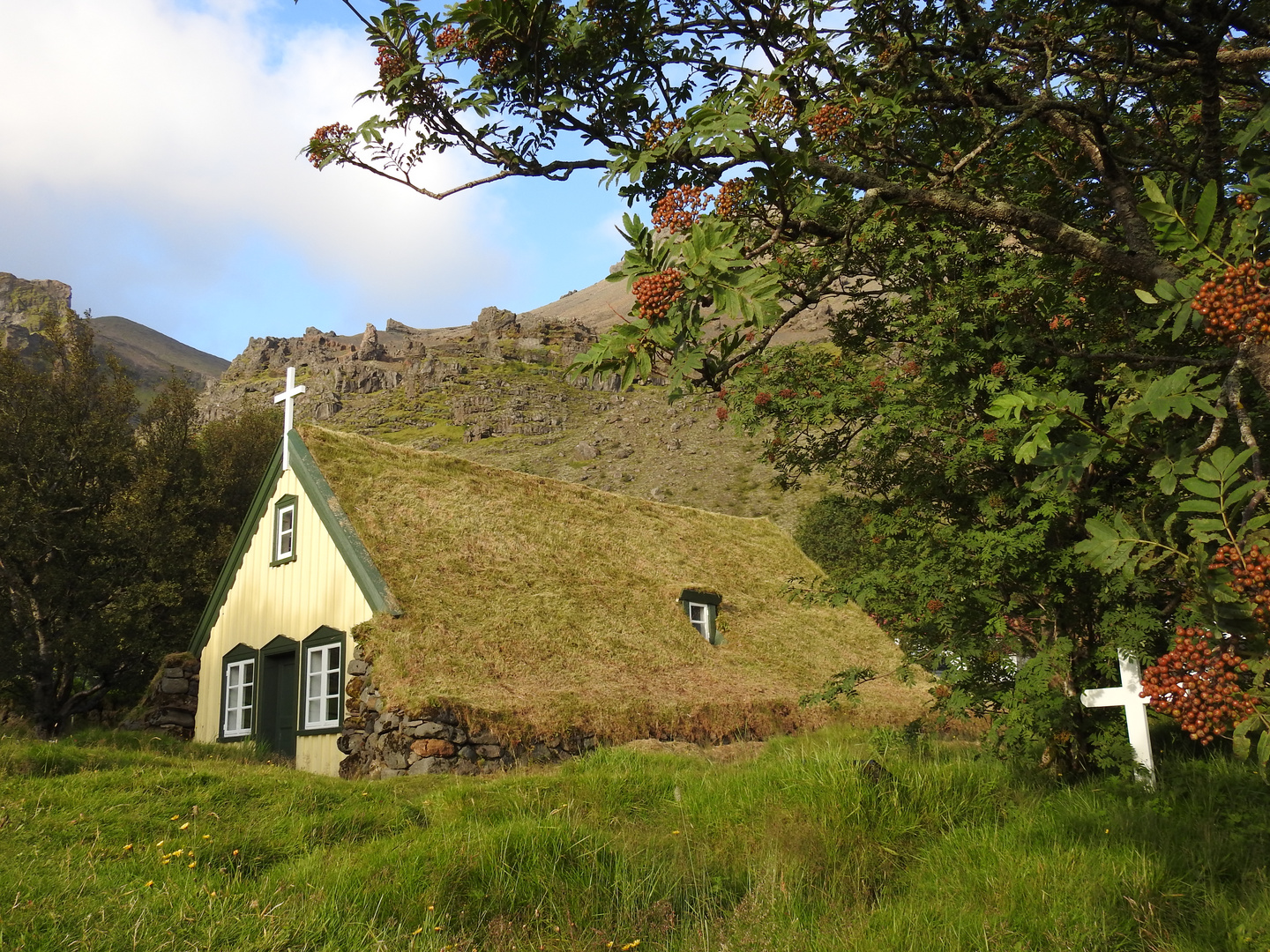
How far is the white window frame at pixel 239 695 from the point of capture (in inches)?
678

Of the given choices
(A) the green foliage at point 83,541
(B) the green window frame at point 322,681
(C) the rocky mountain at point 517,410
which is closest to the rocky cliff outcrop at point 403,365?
(C) the rocky mountain at point 517,410

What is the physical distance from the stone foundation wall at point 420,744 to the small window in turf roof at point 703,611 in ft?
17.5

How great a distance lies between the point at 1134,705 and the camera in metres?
7.69

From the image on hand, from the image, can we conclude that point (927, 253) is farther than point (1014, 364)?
Yes

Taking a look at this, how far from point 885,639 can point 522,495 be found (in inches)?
389

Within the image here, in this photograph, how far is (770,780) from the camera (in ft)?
26.0

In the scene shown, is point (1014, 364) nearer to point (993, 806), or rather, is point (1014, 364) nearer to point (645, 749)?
point (993, 806)

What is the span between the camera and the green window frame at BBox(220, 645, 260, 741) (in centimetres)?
1711

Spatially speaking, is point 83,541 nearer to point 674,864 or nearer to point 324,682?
point 324,682

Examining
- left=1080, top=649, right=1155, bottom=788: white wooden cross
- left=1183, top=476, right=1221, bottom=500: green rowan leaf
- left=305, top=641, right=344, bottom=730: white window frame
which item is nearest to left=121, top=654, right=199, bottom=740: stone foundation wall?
left=305, top=641, right=344, bottom=730: white window frame

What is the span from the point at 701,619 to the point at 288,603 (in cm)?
848

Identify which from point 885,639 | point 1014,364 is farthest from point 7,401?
point 1014,364

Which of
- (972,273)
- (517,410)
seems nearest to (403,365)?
(517,410)

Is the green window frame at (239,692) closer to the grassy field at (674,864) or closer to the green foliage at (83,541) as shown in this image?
the green foliage at (83,541)
